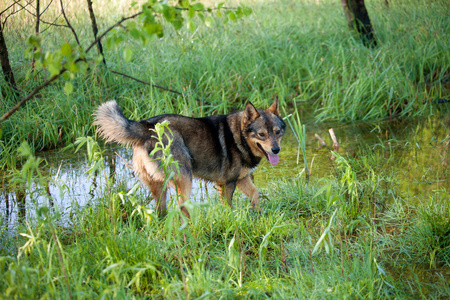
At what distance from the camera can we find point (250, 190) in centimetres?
401

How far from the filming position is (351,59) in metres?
7.59

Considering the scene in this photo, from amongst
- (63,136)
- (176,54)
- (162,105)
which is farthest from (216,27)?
(63,136)

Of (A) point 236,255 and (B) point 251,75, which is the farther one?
(B) point 251,75

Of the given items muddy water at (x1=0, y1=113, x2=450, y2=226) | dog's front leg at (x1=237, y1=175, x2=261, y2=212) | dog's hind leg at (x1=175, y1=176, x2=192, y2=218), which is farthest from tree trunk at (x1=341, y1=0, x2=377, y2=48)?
dog's hind leg at (x1=175, y1=176, x2=192, y2=218)

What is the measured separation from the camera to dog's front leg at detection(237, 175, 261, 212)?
3823 millimetres

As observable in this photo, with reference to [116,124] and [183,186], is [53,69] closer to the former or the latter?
[116,124]

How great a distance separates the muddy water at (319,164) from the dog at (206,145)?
0.36 m

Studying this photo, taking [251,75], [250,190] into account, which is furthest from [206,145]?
[251,75]

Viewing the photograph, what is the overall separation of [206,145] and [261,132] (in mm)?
562

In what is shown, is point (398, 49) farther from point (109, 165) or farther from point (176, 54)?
point (109, 165)

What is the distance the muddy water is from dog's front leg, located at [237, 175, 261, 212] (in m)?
0.37

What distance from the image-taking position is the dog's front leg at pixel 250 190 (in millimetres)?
3823

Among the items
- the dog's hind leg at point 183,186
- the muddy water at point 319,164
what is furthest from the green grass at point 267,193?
the dog's hind leg at point 183,186

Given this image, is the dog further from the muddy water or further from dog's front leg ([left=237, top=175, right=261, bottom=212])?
the muddy water
